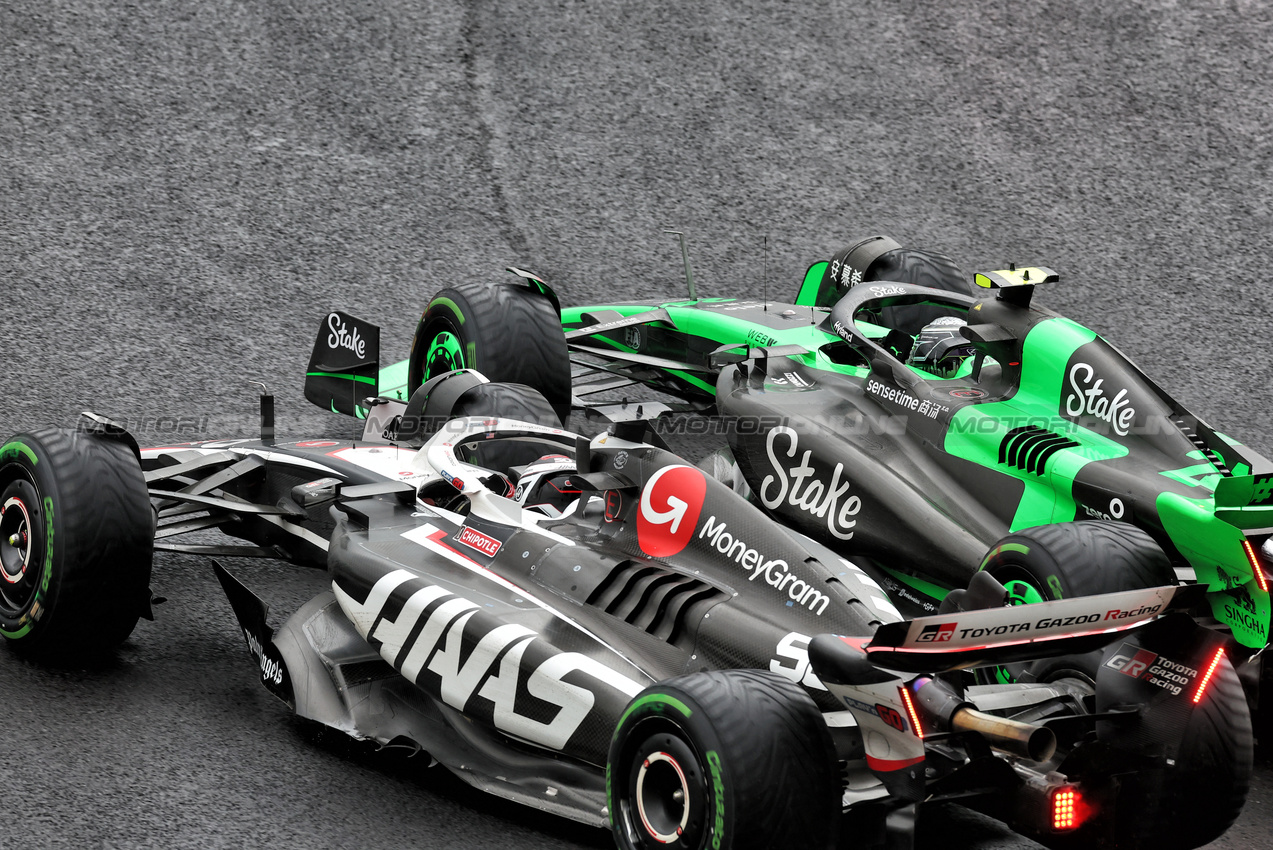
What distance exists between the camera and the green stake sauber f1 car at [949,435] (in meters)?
5.46

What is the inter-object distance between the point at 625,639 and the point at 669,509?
0.53 metres

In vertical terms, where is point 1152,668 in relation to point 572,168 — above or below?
below

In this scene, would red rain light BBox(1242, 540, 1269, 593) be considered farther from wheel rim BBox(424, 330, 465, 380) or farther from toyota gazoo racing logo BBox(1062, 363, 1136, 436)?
wheel rim BBox(424, 330, 465, 380)

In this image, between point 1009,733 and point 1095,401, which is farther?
point 1095,401

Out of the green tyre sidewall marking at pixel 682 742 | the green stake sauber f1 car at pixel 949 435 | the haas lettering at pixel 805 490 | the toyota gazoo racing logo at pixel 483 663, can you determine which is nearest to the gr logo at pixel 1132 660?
the green stake sauber f1 car at pixel 949 435

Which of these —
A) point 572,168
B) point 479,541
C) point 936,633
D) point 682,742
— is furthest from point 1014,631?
point 572,168

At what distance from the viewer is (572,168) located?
12.6 meters

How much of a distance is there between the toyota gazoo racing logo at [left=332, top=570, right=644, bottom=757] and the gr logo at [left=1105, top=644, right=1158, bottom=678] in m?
1.47

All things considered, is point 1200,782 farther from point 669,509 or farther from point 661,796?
point 669,509

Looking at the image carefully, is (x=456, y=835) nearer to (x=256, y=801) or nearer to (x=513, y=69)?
(x=256, y=801)

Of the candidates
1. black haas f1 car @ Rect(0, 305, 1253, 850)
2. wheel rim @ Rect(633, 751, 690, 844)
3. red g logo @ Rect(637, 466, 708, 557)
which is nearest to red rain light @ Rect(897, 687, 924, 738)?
black haas f1 car @ Rect(0, 305, 1253, 850)

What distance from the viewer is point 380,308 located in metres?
10.8

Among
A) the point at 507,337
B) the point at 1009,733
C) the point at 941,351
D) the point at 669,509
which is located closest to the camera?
the point at 1009,733

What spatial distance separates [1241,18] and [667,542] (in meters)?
12.3
